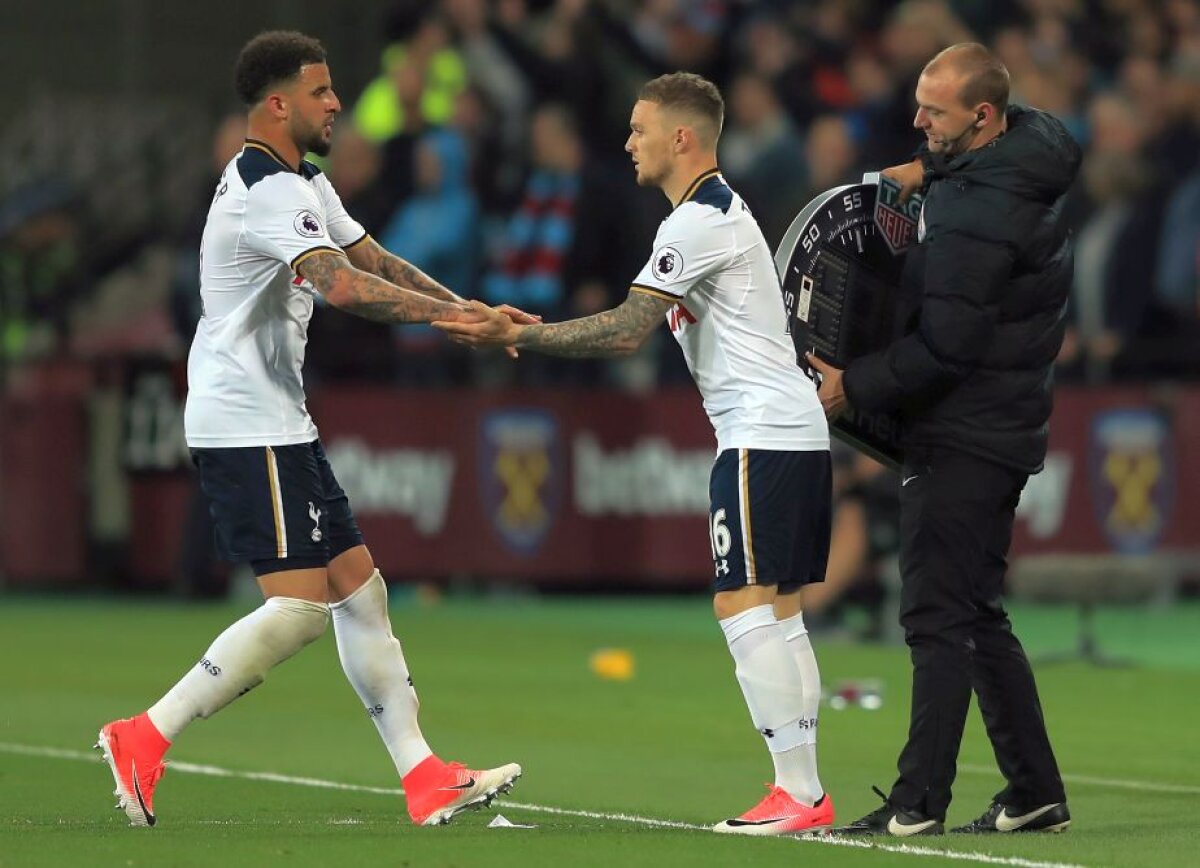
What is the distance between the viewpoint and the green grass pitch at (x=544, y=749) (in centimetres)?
763

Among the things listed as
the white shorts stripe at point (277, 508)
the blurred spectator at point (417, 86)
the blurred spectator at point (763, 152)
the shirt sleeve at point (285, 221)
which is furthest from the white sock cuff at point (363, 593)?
the blurred spectator at point (417, 86)

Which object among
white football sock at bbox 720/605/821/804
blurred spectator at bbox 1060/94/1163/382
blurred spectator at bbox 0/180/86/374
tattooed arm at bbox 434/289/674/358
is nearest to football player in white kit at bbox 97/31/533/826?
tattooed arm at bbox 434/289/674/358

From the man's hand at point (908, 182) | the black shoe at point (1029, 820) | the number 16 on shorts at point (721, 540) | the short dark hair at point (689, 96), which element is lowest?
the black shoe at point (1029, 820)

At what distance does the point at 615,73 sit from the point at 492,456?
429 cm

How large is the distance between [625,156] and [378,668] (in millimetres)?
13143

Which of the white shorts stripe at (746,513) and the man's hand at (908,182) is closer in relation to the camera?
the white shorts stripe at (746,513)

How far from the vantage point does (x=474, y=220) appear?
1952 centimetres

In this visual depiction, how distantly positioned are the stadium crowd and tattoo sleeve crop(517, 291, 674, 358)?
32.1 feet

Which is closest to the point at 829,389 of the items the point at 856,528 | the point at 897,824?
the point at 897,824

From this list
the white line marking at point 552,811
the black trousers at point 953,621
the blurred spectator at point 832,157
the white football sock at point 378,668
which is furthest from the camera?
the blurred spectator at point 832,157

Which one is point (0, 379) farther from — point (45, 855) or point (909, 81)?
point (45, 855)

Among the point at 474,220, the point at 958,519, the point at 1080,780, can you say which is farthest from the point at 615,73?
the point at 958,519

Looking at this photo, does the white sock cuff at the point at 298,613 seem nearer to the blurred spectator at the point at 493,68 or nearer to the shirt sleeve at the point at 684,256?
the shirt sleeve at the point at 684,256

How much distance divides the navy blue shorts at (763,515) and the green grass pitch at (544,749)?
33.8 inches
